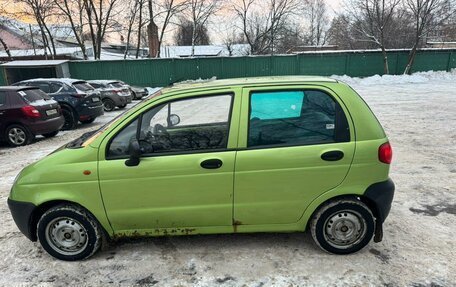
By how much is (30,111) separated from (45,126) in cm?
53

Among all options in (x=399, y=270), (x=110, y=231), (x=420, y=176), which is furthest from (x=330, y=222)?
(x=420, y=176)

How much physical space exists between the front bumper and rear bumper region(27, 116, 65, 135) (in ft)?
20.5

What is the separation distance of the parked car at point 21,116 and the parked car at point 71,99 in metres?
1.99

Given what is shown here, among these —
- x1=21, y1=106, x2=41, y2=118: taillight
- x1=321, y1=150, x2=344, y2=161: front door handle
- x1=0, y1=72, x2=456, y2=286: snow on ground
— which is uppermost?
x1=321, y1=150, x2=344, y2=161: front door handle

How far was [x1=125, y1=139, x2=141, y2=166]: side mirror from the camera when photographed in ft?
10.1

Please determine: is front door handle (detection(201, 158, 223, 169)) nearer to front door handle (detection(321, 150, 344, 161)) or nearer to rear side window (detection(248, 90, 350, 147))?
rear side window (detection(248, 90, 350, 147))

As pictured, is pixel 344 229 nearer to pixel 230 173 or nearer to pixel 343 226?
pixel 343 226

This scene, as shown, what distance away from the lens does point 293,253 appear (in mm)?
3422

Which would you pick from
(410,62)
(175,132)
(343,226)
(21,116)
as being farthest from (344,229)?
(410,62)

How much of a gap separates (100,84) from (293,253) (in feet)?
50.3

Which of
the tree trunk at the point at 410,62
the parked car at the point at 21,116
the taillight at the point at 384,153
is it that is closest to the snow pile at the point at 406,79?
the tree trunk at the point at 410,62

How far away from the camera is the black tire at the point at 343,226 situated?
10.7ft

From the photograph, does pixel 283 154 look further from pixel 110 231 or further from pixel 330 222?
A: pixel 110 231

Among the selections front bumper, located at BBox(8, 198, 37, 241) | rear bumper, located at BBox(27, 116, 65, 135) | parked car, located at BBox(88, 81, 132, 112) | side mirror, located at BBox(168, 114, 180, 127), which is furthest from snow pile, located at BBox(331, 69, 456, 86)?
front bumper, located at BBox(8, 198, 37, 241)
